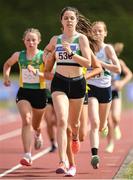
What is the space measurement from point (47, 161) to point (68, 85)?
3051 mm

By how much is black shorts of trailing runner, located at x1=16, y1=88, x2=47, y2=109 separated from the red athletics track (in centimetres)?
96

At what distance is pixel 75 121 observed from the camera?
11.5 m

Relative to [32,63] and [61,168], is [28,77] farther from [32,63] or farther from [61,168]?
[61,168]

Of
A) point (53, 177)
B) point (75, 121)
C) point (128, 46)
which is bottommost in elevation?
point (128, 46)

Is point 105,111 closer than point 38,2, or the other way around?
point 105,111

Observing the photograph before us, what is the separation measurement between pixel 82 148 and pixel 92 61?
5.60m

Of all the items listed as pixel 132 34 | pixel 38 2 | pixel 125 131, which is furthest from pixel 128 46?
pixel 125 131

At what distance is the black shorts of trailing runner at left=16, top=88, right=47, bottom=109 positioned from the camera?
12.9m

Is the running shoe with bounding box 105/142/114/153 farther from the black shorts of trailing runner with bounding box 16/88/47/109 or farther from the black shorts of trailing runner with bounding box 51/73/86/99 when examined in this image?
the black shorts of trailing runner with bounding box 51/73/86/99

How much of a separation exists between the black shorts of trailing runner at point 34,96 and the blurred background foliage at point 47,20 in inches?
1492

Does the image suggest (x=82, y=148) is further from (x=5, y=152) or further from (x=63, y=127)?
(x=63, y=127)

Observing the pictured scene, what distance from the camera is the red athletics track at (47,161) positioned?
38.3ft

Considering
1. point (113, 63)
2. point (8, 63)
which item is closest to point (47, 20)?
point (8, 63)

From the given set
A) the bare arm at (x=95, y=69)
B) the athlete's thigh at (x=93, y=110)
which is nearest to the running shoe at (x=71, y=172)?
the athlete's thigh at (x=93, y=110)
